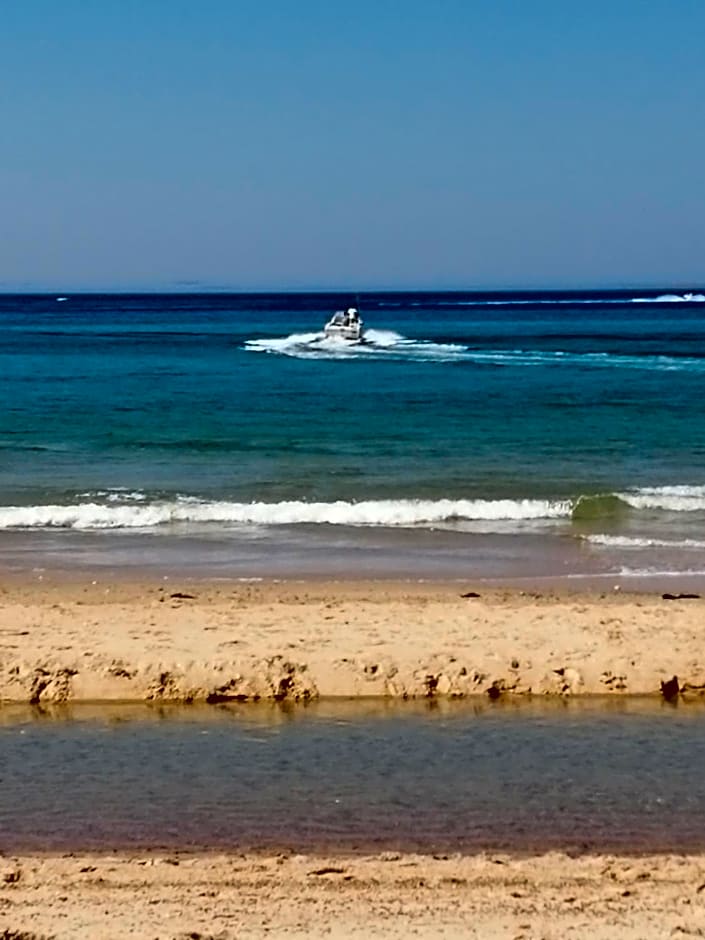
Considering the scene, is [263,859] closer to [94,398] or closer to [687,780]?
[687,780]

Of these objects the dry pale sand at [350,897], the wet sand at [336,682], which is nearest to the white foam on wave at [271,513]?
the wet sand at [336,682]

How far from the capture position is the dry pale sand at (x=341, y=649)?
32.8 feet

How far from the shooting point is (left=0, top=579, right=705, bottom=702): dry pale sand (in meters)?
9.98

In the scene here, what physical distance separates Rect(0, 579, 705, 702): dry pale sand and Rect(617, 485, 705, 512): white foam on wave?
6.97 m

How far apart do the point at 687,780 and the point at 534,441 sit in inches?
750

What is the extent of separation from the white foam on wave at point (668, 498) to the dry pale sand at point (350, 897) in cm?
1256

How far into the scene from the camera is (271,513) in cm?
1842

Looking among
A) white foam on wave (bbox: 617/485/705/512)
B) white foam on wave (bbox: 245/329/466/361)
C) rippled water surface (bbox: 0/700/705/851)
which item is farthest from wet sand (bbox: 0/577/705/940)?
white foam on wave (bbox: 245/329/466/361)

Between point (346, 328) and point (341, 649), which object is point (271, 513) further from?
point (346, 328)

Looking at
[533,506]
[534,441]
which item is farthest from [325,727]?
[534,441]

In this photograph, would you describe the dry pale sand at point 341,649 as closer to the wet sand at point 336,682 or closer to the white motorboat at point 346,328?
the wet sand at point 336,682

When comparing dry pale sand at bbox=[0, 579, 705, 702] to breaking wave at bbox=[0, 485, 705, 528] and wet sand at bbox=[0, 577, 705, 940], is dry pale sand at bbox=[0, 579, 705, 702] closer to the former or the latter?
wet sand at bbox=[0, 577, 705, 940]

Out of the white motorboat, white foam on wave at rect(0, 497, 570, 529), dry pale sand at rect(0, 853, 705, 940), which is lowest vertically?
dry pale sand at rect(0, 853, 705, 940)

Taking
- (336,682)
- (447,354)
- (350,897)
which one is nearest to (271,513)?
(336,682)
